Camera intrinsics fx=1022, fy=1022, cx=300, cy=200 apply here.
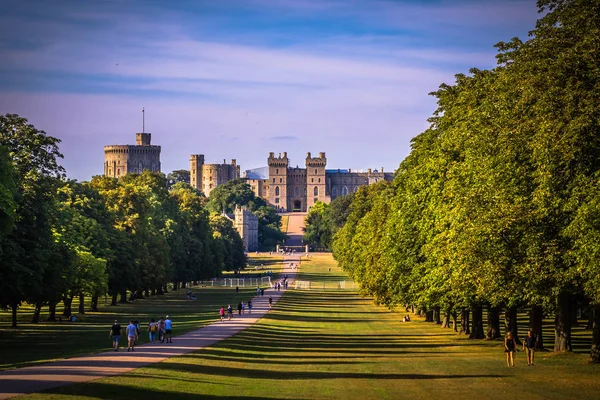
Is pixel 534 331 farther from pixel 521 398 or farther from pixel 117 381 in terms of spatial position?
pixel 117 381

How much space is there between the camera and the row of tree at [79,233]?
41.2m

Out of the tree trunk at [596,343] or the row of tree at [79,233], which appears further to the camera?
the row of tree at [79,233]

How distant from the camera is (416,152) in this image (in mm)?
56344

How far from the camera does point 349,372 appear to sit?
31125 mm

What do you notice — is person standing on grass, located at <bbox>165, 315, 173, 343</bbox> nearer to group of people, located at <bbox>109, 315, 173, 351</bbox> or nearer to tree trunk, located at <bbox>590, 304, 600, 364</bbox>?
group of people, located at <bbox>109, 315, 173, 351</bbox>

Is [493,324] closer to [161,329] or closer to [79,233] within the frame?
[161,329]

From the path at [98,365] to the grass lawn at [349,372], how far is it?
68cm

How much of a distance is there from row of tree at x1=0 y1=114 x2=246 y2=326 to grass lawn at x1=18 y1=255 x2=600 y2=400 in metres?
8.69

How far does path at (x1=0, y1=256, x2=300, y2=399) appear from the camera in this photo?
23.9m

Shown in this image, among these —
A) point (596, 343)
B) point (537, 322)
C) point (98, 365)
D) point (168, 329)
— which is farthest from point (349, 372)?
point (168, 329)

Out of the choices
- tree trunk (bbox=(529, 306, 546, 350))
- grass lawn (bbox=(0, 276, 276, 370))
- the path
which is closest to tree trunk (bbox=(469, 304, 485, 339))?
tree trunk (bbox=(529, 306, 546, 350))

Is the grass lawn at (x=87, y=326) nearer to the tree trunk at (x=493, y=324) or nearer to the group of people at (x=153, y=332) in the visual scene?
the group of people at (x=153, y=332)

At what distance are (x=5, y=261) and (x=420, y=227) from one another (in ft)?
60.2

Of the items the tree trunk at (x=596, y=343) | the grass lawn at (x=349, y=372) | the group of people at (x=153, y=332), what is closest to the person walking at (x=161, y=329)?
the group of people at (x=153, y=332)
